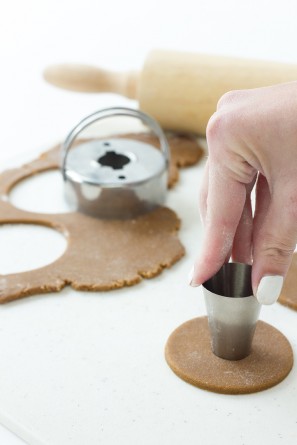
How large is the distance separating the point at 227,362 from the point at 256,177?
0.32 meters

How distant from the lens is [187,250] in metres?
1.60

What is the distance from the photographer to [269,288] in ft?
3.68

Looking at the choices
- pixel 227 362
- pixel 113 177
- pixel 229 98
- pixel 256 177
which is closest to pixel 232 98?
pixel 229 98

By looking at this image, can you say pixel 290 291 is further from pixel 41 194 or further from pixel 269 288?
pixel 41 194

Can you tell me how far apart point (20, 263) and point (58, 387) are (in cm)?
42

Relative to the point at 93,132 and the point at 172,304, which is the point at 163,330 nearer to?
the point at 172,304

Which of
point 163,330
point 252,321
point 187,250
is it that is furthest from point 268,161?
A: point 187,250

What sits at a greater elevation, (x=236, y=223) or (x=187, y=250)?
(x=236, y=223)

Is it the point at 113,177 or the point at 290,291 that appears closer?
the point at 290,291

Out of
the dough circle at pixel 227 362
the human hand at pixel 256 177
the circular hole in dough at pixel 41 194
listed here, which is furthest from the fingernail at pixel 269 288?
the circular hole in dough at pixel 41 194

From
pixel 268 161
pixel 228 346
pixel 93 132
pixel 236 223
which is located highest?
pixel 268 161

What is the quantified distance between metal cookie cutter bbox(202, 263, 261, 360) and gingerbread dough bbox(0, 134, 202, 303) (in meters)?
0.25

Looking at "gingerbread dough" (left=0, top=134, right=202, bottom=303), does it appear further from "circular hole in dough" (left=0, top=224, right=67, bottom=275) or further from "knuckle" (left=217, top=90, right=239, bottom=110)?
"knuckle" (left=217, top=90, right=239, bottom=110)

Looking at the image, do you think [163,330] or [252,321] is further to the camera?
[163,330]
